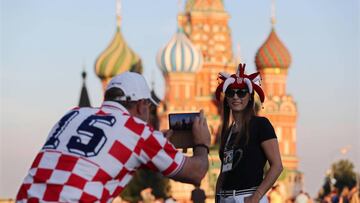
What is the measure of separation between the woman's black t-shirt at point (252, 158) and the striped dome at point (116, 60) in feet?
228

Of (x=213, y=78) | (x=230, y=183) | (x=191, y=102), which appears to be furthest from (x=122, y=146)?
(x=213, y=78)

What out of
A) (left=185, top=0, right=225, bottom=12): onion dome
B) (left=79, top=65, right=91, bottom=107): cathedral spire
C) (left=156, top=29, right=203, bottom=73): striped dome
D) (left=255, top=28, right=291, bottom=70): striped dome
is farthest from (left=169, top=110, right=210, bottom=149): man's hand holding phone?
(left=185, top=0, right=225, bottom=12): onion dome

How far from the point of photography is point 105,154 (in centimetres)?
603

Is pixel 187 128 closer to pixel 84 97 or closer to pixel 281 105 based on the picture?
pixel 84 97

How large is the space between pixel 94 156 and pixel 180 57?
7236 centimetres

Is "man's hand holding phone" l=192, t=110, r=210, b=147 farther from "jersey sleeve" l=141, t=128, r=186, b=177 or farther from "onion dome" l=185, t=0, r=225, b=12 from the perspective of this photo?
"onion dome" l=185, t=0, r=225, b=12

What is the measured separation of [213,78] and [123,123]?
76.3 meters

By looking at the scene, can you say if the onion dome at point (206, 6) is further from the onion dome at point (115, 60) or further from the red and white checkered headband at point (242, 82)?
the red and white checkered headband at point (242, 82)

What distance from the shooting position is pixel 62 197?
5953 mm

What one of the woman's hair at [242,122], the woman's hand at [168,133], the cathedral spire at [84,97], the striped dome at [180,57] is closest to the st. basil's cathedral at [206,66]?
the striped dome at [180,57]

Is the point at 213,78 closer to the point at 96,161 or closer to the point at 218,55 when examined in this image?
the point at 218,55

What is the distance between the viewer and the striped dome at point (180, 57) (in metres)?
78.0

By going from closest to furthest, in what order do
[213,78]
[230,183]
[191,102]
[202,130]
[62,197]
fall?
1. [62,197]
2. [202,130]
3. [230,183]
4. [191,102]
5. [213,78]

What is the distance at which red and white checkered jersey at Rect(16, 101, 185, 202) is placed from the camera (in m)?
5.98
